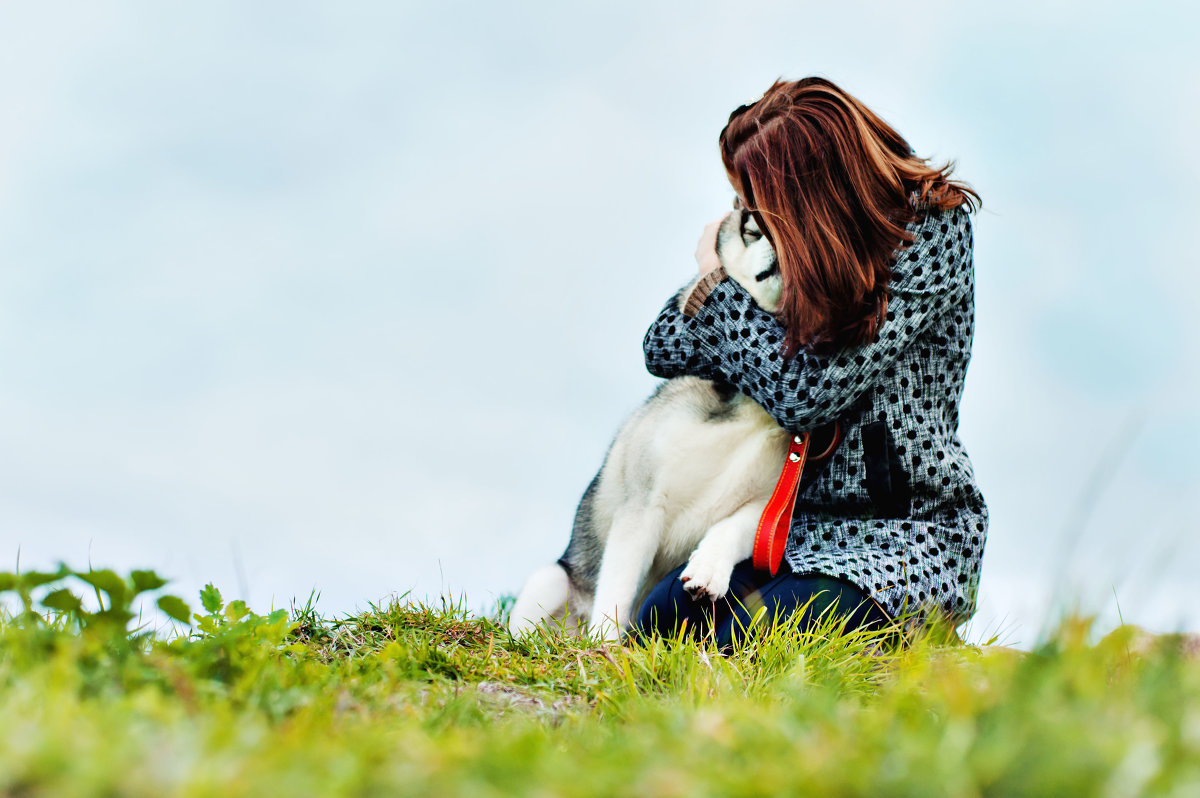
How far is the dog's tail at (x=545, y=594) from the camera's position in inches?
150

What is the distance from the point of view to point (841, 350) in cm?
303

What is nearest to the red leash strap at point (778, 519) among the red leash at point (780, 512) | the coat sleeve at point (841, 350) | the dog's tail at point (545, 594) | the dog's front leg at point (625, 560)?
the red leash at point (780, 512)

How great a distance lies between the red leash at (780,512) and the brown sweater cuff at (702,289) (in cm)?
58

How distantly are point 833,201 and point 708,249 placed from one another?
563 millimetres

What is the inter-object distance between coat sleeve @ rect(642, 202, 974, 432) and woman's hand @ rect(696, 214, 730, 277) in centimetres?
15

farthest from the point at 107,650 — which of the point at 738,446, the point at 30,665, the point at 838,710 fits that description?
the point at 738,446

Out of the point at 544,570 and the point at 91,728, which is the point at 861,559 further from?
the point at 91,728

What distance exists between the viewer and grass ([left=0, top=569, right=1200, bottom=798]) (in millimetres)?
1108

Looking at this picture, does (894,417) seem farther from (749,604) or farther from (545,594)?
(545,594)

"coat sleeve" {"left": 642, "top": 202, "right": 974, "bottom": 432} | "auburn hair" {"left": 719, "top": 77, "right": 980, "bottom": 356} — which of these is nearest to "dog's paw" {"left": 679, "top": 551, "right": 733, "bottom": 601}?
"coat sleeve" {"left": 642, "top": 202, "right": 974, "bottom": 432}

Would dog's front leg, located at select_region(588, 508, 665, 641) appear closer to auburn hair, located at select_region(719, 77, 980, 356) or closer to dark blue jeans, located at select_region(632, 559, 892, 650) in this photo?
dark blue jeans, located at select_region(632, 559, 892, 650)

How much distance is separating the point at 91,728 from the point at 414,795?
48 cm

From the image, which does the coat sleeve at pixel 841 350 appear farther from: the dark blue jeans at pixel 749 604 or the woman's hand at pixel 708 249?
the dark blue jeans at pixel 749 604

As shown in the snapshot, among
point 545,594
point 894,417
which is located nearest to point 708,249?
point 894,417
